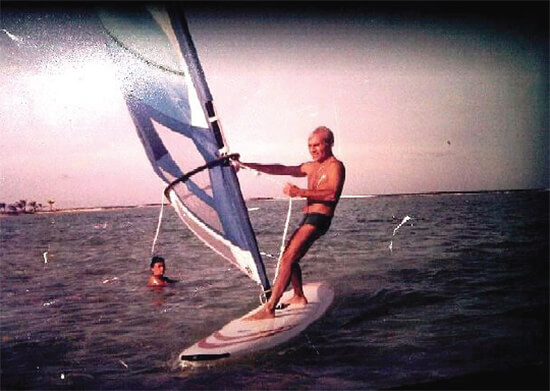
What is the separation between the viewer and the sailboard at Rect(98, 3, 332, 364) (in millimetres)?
3654

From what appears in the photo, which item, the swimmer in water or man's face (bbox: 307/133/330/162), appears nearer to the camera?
man's face (bbox: 307/133/330/162)

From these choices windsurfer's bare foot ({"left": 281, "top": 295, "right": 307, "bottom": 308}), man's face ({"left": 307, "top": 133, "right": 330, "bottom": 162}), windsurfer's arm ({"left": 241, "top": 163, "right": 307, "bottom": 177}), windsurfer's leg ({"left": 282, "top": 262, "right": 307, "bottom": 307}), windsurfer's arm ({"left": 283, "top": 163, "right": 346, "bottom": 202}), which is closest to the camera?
windsurfer's arm ({"left": 283, "top": 163, "right": 346, "bottom": 202})

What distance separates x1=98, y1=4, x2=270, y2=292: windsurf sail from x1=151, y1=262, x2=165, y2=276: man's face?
220cm

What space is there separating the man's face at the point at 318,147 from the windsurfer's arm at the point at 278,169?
0.18m

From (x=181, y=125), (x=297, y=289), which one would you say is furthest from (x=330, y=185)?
(x=181, y=125)

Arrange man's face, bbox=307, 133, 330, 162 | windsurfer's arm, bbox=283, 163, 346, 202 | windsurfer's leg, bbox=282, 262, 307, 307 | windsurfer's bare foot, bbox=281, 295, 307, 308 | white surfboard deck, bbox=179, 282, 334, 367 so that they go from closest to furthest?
white surfboard deck, bbox=179, 282, 334, 367 → windsurfer's arm, bbox=283, 163, 346, 202 → man's face, bbox=307, 133, 330, 162 → windsurfer's leg, bbox=282, 262, 307, 307 → windsurfer's bare foot, bbox=281, 295, 307, 308

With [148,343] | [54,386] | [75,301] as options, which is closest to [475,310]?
[148,343]

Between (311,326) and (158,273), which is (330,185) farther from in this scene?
(158,273)

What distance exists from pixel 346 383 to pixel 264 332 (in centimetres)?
68

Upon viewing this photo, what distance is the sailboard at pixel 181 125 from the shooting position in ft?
12.0

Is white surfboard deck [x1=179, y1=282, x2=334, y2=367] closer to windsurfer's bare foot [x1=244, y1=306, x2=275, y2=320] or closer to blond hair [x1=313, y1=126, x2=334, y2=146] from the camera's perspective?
windsurfer's bare foot [x1=244, y1=306, x2=275, y2=320]

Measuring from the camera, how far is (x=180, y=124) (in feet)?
12.9

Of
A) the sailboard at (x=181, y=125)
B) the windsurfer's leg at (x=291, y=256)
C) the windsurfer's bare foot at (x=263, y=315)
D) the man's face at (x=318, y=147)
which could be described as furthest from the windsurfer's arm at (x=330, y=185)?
the windsurfer's bare foot at (x=263, y=315)

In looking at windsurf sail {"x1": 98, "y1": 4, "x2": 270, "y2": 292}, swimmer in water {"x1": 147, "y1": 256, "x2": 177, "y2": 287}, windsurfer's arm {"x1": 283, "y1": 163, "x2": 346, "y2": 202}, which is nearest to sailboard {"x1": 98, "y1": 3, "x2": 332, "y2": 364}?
windsurf sail {"x1": 98, "y1": 4, "x2": 270, "y2": 292}
